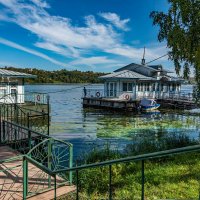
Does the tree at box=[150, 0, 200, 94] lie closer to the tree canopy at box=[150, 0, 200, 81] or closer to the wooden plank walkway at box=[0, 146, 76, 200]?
the tree canopy at box=[150, 0, 200, 81]

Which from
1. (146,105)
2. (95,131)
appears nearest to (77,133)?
(95,131)

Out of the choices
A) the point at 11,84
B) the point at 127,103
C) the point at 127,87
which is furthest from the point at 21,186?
the point at 127,87

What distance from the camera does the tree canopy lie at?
951 cm

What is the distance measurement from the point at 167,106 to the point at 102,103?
28.4 feet

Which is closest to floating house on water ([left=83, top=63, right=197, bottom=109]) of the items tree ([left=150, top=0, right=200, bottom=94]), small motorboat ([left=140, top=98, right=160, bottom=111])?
small motorboat ([left=140, top=98, right=160, bottom=111])

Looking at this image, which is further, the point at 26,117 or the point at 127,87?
the point at 127,87

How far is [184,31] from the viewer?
977 cm

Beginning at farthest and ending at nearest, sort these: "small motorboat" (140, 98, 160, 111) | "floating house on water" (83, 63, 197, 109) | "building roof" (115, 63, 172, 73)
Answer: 1. "building roof" (115, 63, 172, 73)
2. "floating house on water" (83, 63, 197, 109)
3. "small motorboat" (140, 98, 160, 111)

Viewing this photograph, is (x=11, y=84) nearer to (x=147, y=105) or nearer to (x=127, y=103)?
(x=127, y=103)

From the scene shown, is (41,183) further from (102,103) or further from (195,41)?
(102,103)

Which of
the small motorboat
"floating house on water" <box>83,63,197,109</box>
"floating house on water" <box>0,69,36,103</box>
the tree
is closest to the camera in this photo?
the tree

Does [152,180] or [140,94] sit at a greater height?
[140,94]

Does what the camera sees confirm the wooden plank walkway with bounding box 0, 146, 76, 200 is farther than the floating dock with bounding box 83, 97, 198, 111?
No

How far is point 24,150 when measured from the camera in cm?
997
